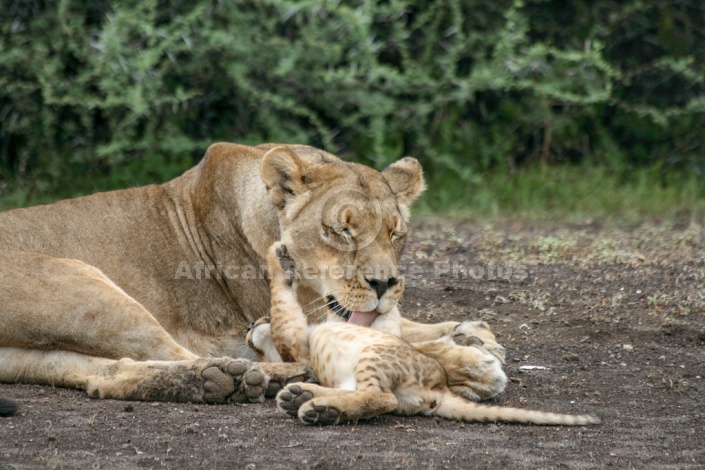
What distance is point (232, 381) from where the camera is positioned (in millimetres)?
4316

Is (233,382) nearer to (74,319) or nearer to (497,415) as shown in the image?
(74,319)

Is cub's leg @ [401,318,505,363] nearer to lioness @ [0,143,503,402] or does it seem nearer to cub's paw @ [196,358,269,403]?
lioness @ [0,143,503,402]

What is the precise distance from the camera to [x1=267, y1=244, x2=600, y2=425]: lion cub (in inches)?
153

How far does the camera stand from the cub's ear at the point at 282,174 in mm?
4879

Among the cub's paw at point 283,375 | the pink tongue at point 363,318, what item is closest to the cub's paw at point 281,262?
the pink tongue at point 363,318

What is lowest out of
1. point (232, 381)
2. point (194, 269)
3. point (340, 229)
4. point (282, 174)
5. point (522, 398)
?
point (522, 398)

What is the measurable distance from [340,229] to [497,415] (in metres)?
1.15

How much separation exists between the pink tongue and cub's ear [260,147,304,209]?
64cm

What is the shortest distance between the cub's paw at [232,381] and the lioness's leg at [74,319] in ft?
0.96

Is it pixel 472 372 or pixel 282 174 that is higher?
pixel 282 174

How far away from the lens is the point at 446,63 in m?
9.47

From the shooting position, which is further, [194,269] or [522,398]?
[194,269]

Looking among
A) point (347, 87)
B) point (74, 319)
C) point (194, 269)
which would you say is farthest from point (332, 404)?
point (347, 87)

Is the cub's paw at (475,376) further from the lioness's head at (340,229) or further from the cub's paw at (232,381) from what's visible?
the cub's paw at (232,381)
